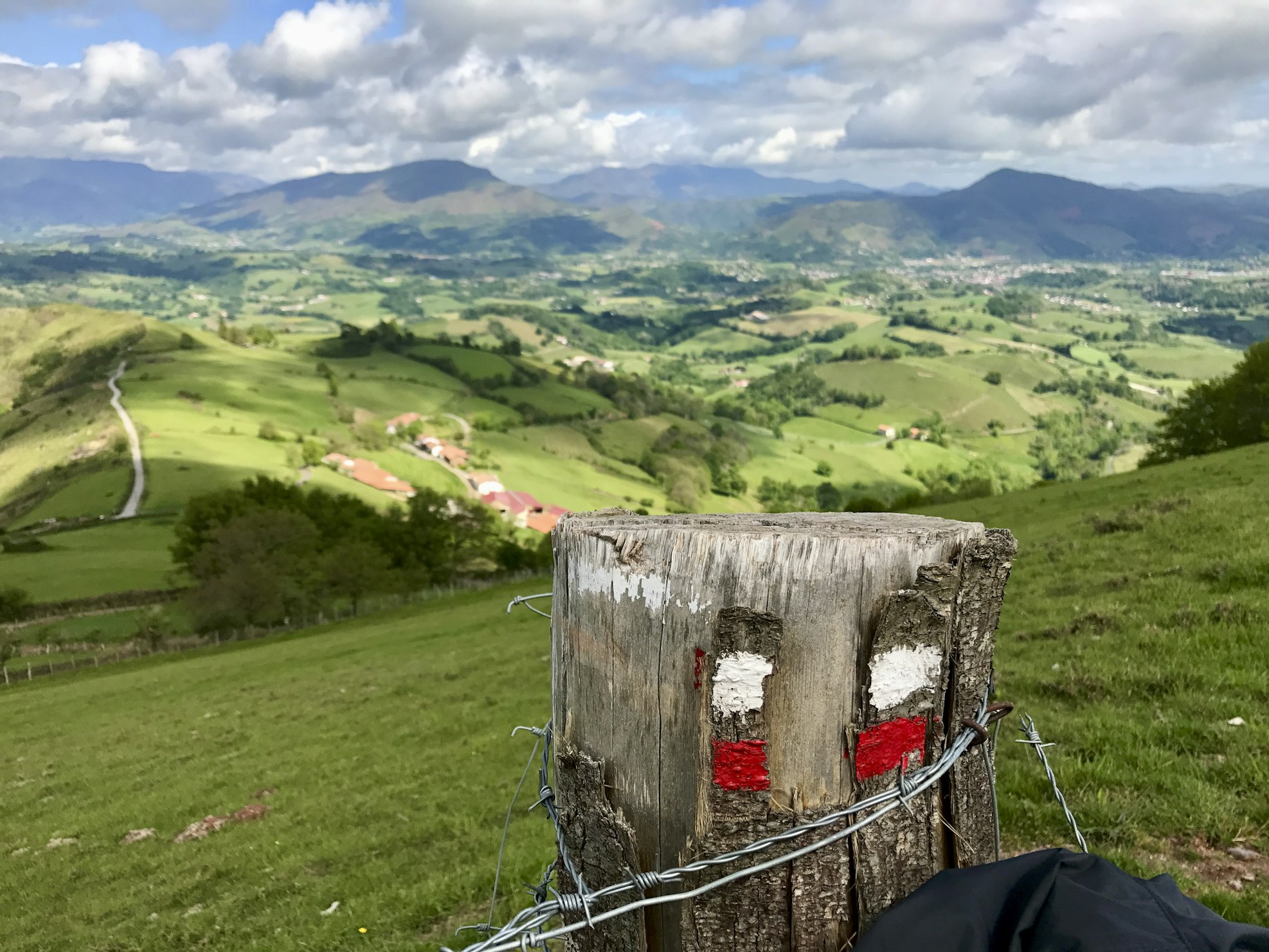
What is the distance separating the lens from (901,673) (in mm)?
2389

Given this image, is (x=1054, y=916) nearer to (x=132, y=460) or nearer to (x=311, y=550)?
(x=311, y=550)

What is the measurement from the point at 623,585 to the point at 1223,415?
60965mm

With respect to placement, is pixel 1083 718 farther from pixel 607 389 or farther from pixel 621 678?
pixel 607 389

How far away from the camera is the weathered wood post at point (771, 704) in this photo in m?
2.29

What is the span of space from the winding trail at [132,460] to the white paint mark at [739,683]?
3940 inches

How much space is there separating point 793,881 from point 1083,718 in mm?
6323

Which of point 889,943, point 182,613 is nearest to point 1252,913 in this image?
point 889,943

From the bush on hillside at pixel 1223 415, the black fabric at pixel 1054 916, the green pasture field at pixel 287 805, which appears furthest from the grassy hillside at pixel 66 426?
the bush on hillside at pixel 1223 415

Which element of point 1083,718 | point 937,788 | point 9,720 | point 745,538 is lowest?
point 9,720

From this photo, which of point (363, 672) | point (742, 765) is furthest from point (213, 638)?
point (742, 765)

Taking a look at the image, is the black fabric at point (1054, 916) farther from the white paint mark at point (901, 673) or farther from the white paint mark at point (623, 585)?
the white paint mark at point (623, 585)

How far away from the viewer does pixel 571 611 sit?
268 centimetres

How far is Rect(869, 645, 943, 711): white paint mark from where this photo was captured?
92.5 inches

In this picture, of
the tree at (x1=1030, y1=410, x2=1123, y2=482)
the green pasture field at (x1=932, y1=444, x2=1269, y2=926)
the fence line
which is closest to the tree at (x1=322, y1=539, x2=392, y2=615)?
the fence line
